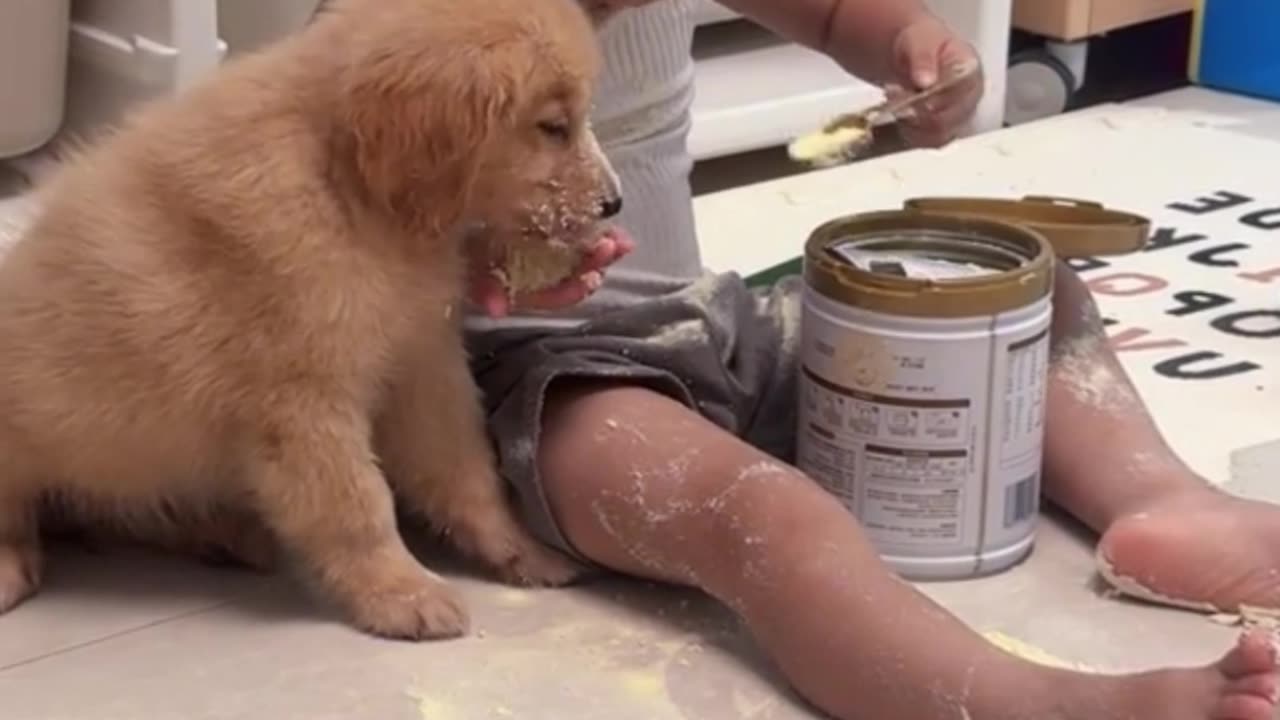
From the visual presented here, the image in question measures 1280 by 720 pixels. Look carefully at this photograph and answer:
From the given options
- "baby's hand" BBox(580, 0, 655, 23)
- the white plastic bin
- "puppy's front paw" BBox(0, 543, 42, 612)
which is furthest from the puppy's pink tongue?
the white plastic bin

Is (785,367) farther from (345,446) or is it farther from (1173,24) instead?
(1173,24)

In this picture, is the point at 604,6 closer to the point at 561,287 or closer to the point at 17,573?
the point at 561,287

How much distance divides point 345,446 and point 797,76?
1124 millimetres

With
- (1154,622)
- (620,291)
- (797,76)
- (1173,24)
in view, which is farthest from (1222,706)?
(1173,24)

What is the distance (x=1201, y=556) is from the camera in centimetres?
97

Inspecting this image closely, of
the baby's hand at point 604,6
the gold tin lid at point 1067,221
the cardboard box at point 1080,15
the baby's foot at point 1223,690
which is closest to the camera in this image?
the baby's foot at point 1223,690

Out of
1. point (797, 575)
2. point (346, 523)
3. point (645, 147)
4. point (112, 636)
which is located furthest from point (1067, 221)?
point (112, 636)

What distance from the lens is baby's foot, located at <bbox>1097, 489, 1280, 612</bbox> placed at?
38.0 inches

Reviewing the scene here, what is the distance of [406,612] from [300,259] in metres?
0.17

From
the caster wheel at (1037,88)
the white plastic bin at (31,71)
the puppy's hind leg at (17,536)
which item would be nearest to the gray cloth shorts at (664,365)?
the puppy's hind leg at (17,536)

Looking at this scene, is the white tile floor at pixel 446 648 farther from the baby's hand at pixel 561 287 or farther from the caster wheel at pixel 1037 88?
the caster wheel at pixel 1037 88

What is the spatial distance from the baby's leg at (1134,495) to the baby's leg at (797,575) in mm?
167

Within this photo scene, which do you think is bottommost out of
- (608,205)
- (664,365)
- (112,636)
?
(112,636)

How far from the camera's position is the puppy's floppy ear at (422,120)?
840 mm
